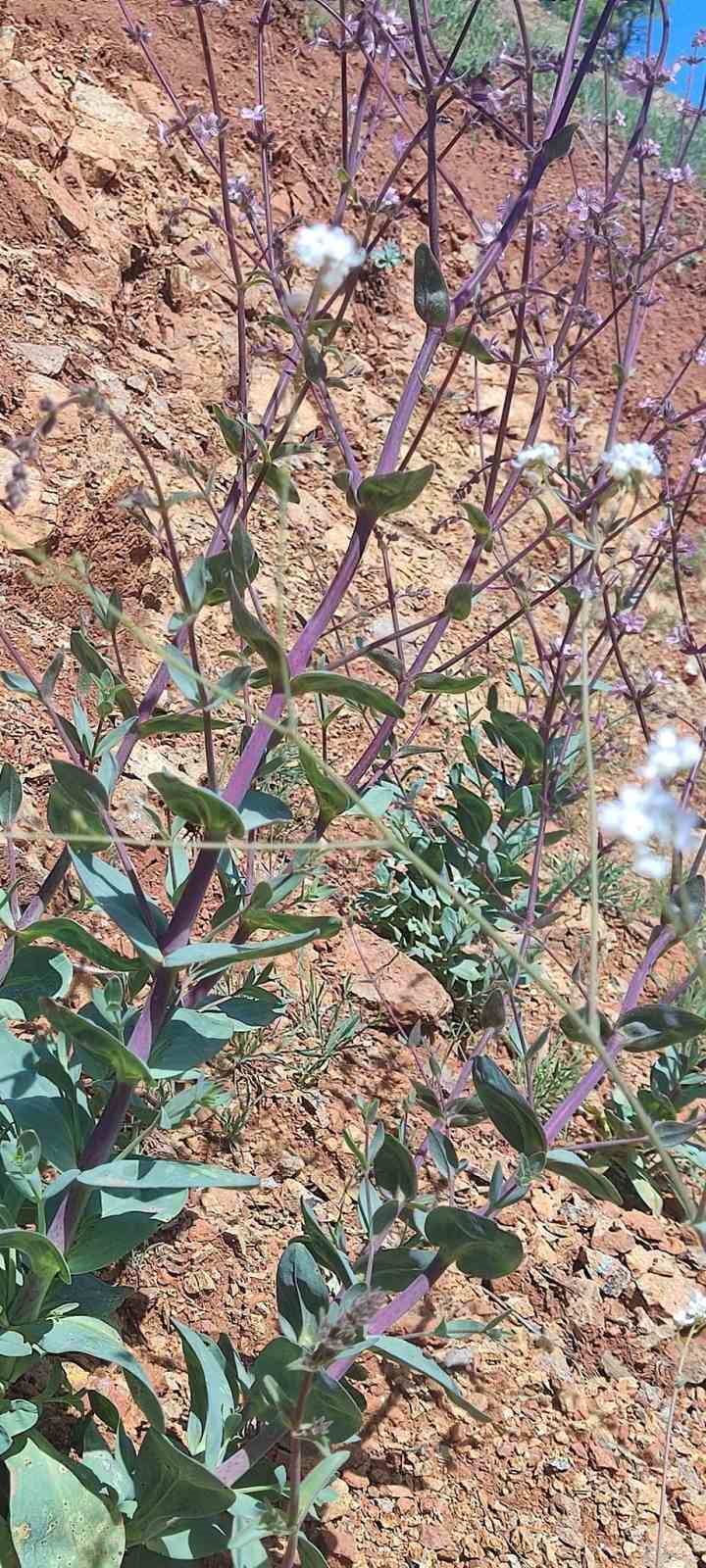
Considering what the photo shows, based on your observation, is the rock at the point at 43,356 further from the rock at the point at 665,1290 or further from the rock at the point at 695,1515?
the rock at the point at 695,1515

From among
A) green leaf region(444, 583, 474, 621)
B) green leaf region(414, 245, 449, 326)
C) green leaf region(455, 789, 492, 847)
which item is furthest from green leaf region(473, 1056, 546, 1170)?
green leaf region(455, 789, 492, 847)

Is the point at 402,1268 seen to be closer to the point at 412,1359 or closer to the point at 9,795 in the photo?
the point at 412,1359

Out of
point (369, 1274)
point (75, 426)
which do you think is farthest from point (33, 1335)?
point (75, 426)

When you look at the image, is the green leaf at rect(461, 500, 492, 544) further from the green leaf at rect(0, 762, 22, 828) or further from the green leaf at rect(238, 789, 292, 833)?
the green leaf at rect(0, 762, 22, 828)

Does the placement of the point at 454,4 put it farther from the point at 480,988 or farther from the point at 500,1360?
the point at 500,1360

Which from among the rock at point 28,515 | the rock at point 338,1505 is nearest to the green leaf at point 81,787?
the rock at point 338,1505
